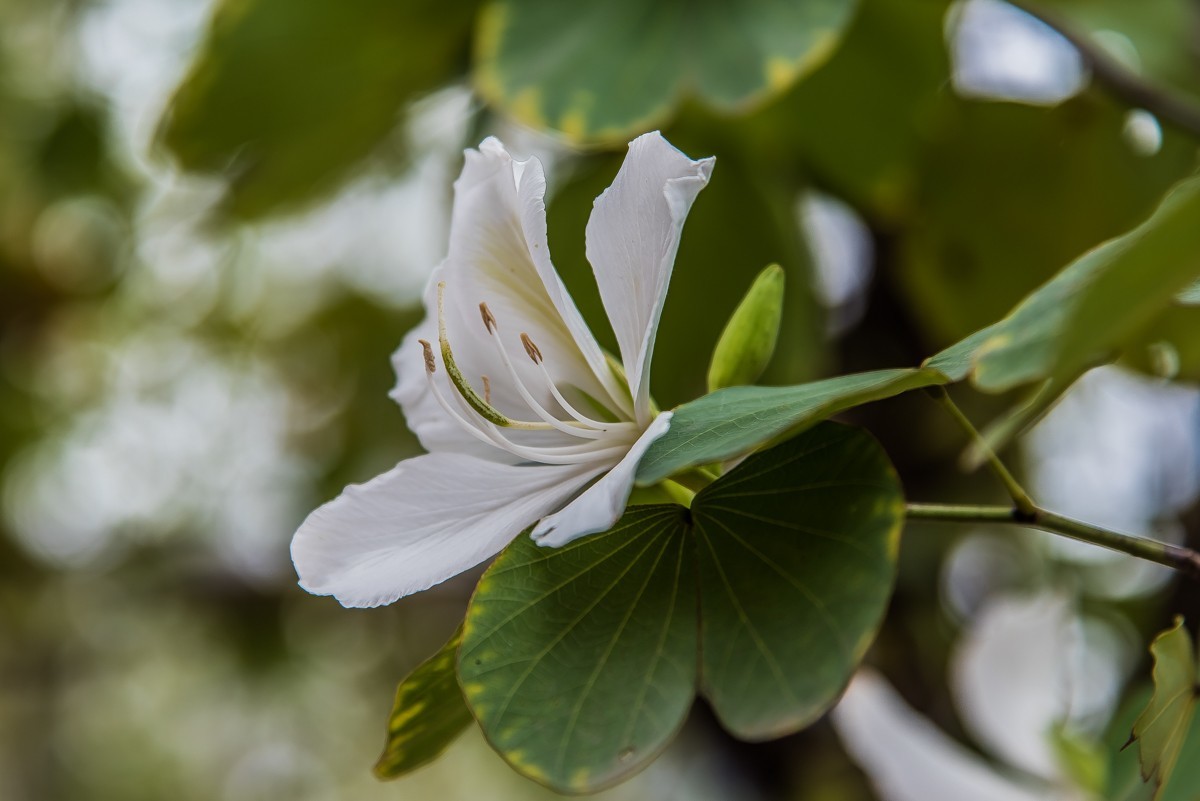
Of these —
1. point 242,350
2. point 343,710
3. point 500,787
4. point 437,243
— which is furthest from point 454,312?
point 500,787

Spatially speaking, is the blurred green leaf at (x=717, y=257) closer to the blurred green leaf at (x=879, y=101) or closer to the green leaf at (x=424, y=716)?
the blurred green leaf at (x=879, y=101)

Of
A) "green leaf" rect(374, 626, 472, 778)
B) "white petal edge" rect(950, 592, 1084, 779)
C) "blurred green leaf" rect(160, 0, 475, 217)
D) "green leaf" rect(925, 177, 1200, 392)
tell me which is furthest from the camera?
"blurred green leaf" rect(160, 0, 475, 217)

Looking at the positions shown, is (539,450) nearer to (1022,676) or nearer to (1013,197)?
(1022,676)

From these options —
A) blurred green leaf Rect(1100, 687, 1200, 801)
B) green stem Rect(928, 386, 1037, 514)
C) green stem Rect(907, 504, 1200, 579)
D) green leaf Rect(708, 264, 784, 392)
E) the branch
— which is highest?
green leaf Rect(708, 264, 784, 392)

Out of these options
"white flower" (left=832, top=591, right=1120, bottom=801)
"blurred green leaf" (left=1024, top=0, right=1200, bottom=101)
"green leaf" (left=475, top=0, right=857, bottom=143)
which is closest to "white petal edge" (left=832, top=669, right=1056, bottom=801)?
"white flower" (left=832, top=591, right=1120, bottom=801)

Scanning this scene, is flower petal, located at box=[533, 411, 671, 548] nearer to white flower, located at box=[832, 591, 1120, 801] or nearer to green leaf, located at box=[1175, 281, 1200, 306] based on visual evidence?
Result: green leaf, located at box=[1175, 281, 1200, 306]

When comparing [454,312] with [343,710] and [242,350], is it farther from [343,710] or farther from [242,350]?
[343,710]
